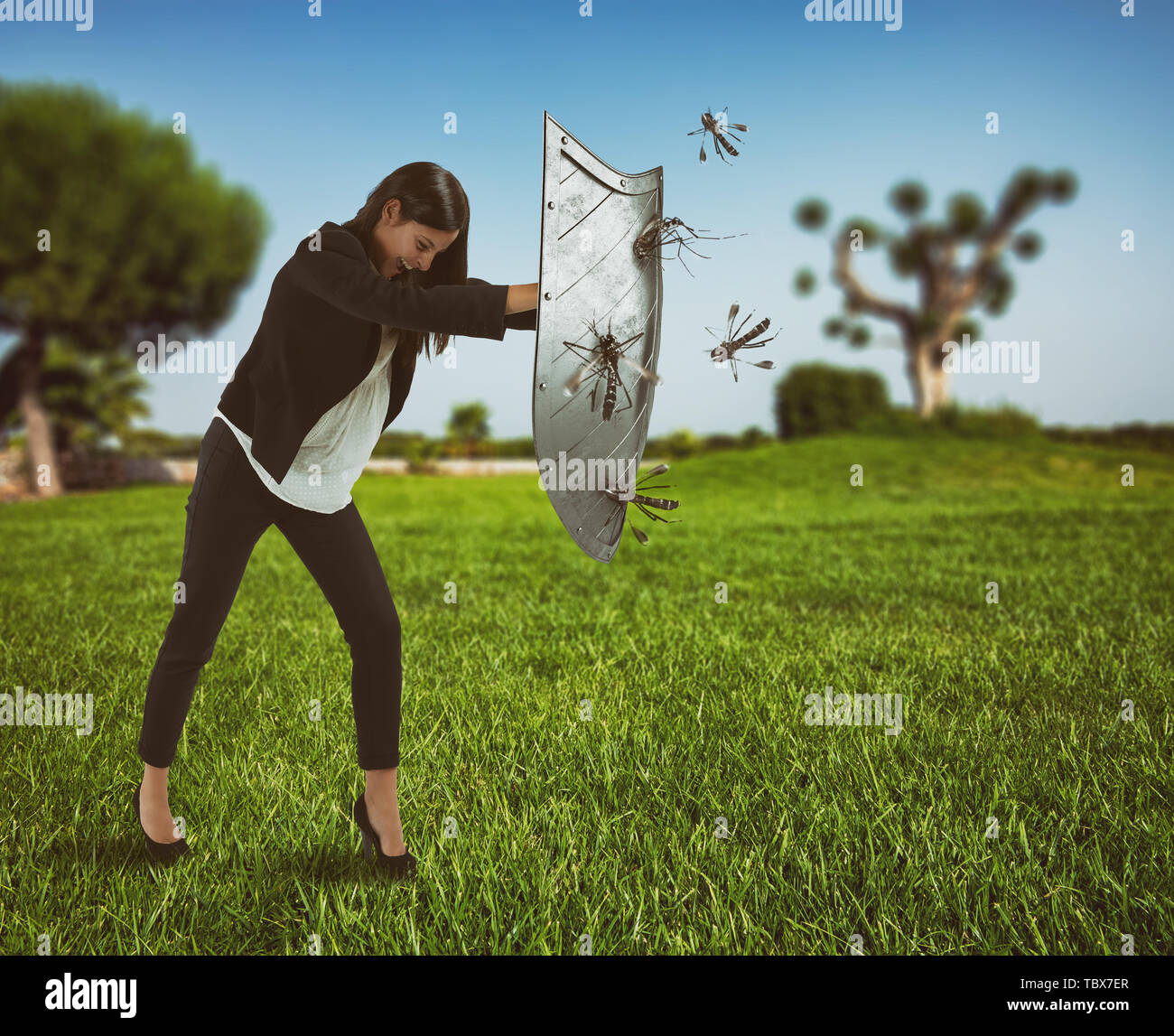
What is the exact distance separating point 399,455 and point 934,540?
25.8 metres

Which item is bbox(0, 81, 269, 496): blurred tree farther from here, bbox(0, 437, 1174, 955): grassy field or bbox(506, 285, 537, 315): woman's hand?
bbox(506, 285, 537, 315): woman's hand

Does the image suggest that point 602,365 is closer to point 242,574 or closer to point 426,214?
point 426,214

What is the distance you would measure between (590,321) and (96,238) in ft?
84.8

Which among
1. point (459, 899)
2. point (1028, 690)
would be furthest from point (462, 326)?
point (1028, 690)

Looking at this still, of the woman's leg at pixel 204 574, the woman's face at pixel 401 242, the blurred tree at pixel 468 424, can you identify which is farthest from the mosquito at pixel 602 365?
the blurred tree at pixel 468 424

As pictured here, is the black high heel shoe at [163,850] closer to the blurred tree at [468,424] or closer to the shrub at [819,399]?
the blurred tree at [468,424]

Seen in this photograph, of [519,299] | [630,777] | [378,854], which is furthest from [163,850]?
[519,299]

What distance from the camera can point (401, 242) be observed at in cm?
232

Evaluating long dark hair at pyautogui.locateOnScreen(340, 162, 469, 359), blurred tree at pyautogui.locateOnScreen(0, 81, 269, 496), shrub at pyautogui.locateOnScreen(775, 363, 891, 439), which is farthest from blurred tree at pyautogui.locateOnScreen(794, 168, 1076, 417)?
long dark hair at pyautogui.locateOnScreen(340, 162, 469, 359)

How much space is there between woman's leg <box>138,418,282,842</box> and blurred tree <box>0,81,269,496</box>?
23.5 meters

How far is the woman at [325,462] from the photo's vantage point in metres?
2.26
